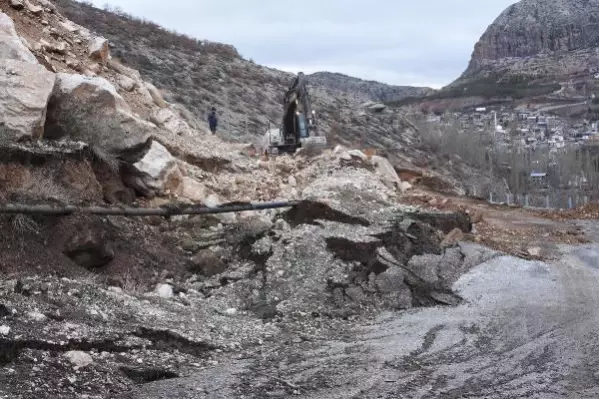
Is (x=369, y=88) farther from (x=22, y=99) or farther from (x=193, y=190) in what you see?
(x=22, y=99)

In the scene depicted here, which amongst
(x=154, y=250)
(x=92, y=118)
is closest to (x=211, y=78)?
(x=92, y=118)

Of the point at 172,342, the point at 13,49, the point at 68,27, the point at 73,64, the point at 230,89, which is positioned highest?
the point at 230,89

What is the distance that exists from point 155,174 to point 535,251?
6.89 metres

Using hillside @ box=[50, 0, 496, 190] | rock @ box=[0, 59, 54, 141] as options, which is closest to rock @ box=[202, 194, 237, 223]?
rock @ box=[0, 59, 54, 141]

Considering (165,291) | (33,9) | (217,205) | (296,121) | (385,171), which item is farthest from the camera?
(296,121)

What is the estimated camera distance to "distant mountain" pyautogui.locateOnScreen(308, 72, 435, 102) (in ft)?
454

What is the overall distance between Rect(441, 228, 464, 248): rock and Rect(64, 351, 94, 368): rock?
23.3 feet

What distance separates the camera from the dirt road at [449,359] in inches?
231

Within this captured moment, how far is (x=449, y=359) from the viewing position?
6.87 m

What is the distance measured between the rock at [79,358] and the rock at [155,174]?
221 inches

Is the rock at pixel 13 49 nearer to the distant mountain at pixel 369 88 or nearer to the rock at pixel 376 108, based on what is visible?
the rock at pixel 376 108

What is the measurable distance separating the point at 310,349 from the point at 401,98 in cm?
15055

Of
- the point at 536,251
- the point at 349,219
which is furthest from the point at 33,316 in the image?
the point at 536,251

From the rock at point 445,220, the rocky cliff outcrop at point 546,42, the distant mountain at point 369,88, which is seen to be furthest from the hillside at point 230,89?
the rocky cliff outcrop at point 546,42
